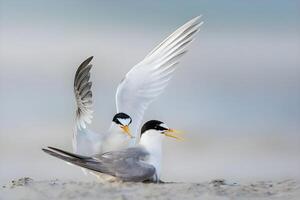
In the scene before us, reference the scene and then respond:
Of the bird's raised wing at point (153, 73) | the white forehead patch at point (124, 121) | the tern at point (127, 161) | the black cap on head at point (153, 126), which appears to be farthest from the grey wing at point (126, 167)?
the bird's raised wing at point (153, 73)

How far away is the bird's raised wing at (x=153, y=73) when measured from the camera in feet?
25.5

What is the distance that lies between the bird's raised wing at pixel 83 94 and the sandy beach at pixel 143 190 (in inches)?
31.8

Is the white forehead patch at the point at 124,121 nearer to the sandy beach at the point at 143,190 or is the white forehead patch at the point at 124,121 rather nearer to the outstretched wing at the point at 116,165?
the outstretched wing at the point at 116,165

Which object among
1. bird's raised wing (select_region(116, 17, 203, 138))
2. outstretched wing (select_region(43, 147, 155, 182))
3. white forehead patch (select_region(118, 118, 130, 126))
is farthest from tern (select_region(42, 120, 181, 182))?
bird's raised wing (select_region(116, 17, 203, 138))

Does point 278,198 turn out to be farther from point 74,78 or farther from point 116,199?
point 74,78

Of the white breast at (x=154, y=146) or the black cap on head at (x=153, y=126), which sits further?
the black cap on head at (x=153, y=126)

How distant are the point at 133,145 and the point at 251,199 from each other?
159 centimetres

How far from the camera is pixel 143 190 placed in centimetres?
604

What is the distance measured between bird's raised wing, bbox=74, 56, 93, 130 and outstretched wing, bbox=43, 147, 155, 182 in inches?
25.8

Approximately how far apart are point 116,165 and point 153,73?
1.70 m

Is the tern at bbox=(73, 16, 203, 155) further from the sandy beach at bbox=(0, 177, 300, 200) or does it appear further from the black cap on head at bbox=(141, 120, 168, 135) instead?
the sandy beach at bbox=(0, 177, 300, 200)

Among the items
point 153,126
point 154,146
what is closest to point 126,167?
point 154,146

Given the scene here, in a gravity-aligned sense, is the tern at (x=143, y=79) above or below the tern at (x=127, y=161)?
above

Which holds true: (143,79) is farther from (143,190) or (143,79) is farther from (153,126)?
(143,190)
